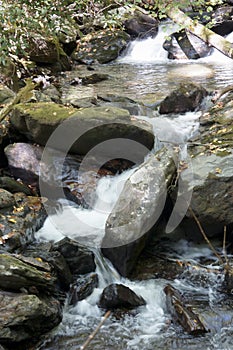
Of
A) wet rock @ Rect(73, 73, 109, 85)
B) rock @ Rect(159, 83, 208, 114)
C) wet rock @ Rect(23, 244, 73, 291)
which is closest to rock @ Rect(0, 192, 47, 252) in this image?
wet rock @ Rect(23, 244, 73, 291)

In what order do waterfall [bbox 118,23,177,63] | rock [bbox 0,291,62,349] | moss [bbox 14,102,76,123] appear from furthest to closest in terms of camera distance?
waterfall [bbox 118,23,177,63] → moss [bbox 14,102,76,123] → rock [bbox 0,291,62,349]

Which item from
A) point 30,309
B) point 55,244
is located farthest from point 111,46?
point 30,309

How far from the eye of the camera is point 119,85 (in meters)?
10.9

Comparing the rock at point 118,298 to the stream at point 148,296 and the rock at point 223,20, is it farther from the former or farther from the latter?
the rock at point 223,20

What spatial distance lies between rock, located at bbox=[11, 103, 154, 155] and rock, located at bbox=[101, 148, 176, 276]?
1.04m

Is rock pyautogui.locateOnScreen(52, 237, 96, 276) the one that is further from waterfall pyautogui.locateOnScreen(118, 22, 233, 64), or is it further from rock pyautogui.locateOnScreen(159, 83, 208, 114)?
waterfall pyautogui.locateOnScreen(118, 22, 233, 64)

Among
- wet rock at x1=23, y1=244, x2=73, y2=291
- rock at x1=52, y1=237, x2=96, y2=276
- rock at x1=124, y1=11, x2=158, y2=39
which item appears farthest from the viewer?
rock at x1=124, y1=11, x2=158, y2=39

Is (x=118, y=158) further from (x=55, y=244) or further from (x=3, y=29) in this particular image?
(x=3, y=29)

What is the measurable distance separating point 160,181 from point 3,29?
3.57m

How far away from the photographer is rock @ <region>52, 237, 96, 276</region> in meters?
4.91

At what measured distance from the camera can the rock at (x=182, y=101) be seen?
26.7 feet

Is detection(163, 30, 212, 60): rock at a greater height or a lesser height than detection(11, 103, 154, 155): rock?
greater

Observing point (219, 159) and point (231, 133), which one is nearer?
point (219, 159)

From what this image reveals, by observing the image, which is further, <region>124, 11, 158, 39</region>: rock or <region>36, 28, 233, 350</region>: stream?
→ <region>124, 11, 158, 39</region>: rock
